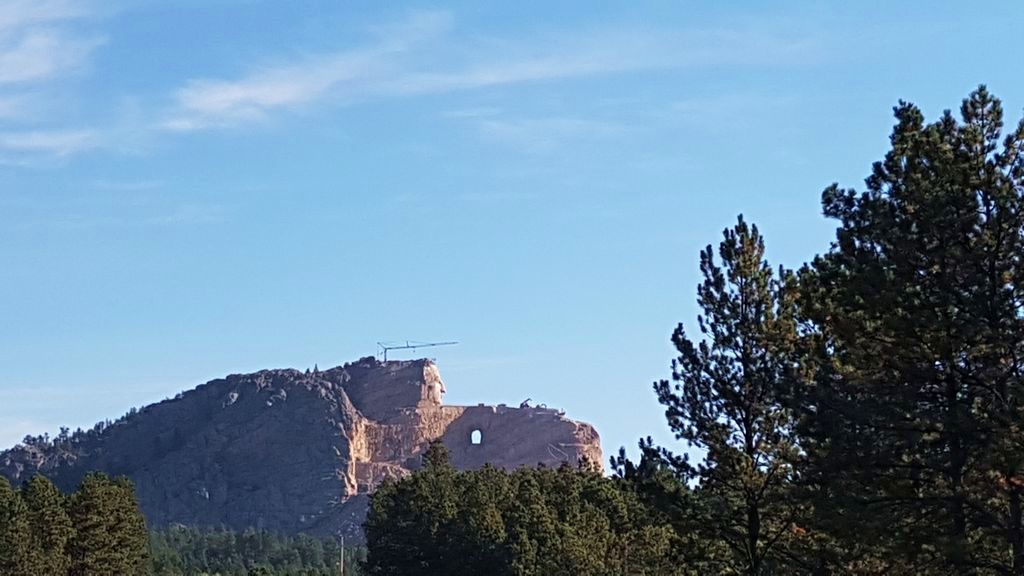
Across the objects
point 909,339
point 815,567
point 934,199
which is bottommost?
point 815,567

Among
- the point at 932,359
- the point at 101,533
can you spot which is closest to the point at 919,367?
the point at 932,359

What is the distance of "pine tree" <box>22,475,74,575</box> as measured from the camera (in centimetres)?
7719

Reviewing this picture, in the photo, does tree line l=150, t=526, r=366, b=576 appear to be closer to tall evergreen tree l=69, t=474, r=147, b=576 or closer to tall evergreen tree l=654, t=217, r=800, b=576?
tall evergreen tree l=69, t=474, r=147, b=576

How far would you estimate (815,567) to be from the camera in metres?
36.4

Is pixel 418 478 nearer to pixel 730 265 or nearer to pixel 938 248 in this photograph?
pixel 730 265

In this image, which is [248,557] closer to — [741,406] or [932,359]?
[741,406]

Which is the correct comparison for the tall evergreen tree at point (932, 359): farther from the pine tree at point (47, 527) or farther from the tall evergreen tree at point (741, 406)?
the pine tree at point (47, 527)

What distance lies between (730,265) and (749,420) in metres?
3.71

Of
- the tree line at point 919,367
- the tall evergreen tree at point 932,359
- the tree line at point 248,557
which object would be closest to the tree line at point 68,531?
the tree line at point 919,367

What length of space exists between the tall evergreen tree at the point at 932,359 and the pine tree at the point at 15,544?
5303 centimetres

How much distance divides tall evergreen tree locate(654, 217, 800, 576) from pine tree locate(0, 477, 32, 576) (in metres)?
43.4

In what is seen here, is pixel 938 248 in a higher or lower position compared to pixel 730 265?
lower

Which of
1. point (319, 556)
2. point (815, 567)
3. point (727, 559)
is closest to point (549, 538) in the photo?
point (727, 559)

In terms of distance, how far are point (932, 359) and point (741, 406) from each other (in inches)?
451
